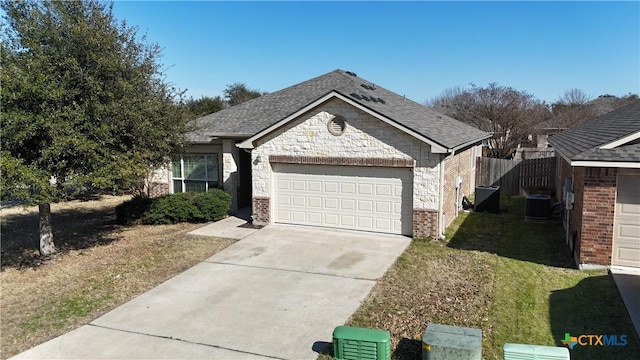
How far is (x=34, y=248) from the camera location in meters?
13.0

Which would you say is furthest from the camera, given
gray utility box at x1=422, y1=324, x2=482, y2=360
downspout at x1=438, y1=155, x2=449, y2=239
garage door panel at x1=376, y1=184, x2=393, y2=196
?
garage door panel at x1=376, y1=184, x2=393, y2=196

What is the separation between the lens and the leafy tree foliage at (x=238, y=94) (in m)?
52.7

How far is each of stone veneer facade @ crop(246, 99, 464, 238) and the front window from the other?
3.19 meters

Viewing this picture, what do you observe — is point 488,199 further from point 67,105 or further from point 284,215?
point 67,105

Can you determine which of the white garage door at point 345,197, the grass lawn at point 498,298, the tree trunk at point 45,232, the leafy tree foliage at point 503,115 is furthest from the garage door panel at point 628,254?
the leafy tree foliage at point 503,115

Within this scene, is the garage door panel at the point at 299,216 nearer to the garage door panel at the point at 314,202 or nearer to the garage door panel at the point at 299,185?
the garage door panel at the point at 314,202

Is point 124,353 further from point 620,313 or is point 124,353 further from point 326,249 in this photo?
point 620,313

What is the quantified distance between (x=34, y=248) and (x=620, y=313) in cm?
1447

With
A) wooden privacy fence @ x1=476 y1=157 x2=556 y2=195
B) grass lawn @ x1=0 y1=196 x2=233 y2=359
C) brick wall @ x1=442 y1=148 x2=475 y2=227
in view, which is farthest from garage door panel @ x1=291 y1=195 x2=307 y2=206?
wooden privacy fence @ x1=476 y1=157 x2=556 y2=195

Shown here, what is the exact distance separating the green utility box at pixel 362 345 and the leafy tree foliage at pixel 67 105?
7274 mm

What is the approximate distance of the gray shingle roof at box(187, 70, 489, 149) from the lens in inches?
598

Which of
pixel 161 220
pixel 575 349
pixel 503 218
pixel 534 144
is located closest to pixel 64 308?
pixel 161 220

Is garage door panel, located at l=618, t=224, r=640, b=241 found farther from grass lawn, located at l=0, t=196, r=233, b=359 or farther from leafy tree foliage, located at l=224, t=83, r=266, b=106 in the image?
leafy tree foliage, located at l=224, t=83, r=266, b=106

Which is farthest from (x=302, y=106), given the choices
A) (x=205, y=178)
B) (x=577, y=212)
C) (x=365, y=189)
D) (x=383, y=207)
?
(x=577, y=212)
